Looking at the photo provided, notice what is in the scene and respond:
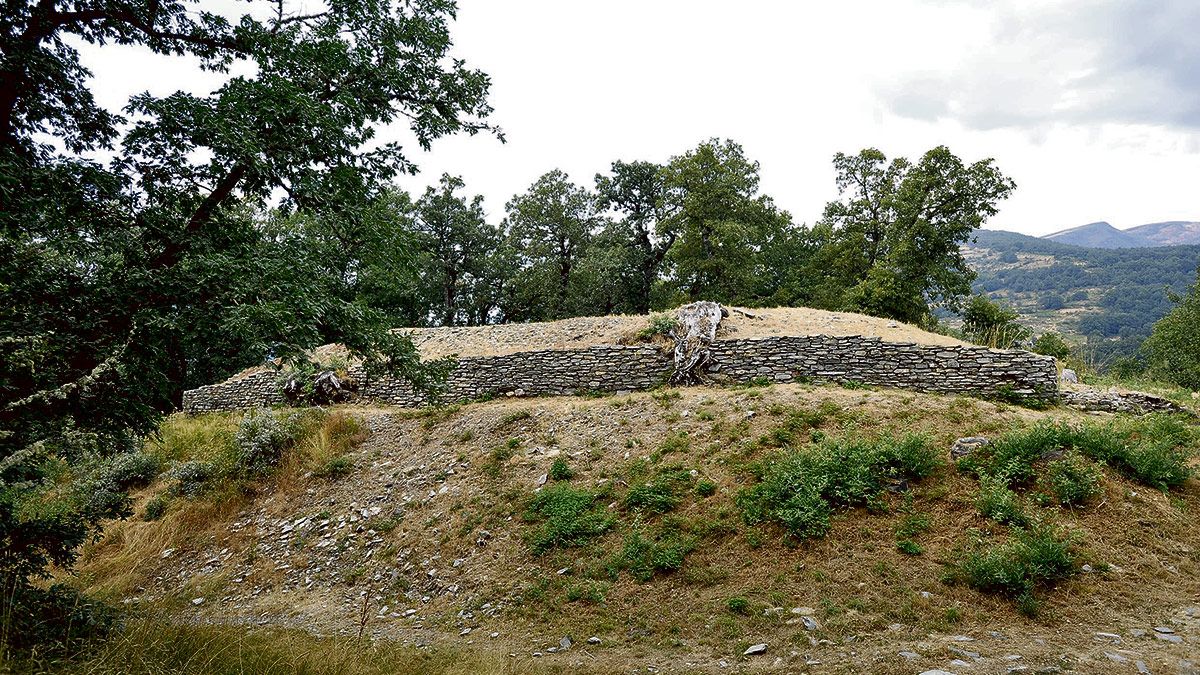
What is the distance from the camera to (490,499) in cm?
927

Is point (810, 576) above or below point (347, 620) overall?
above

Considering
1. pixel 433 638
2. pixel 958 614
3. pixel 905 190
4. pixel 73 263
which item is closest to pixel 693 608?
pixel 958 614

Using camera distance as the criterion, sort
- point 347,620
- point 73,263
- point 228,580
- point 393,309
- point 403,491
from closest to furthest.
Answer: point 73,263
point 347,620
point 228,580
point 403,491
point 393,309

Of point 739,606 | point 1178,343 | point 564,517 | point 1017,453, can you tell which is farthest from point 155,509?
point 1178,343

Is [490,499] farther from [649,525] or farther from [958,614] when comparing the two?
[958,614]

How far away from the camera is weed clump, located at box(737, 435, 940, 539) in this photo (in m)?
7.22

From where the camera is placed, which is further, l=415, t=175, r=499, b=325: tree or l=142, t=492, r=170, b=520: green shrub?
l=415, t=175, r=499, b=325: tree

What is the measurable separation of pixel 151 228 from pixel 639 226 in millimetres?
30311

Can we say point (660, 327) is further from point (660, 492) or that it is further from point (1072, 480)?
point (1072, 480)

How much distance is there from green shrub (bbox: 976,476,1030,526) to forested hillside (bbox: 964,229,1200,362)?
11549cm

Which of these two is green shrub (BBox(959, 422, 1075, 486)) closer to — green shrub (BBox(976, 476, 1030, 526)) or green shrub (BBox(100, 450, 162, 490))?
green shrub (BBox(976, 476, 1030, 526))

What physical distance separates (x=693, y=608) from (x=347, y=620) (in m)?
4.80

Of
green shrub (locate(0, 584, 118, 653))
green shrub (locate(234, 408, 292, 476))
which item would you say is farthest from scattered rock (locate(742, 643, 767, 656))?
green shrub (locate(234, 408, 292, 476))

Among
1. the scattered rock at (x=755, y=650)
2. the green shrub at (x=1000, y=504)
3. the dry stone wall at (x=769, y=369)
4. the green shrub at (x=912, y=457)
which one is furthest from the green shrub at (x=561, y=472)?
the green shrub at (x=1000, y=504)
